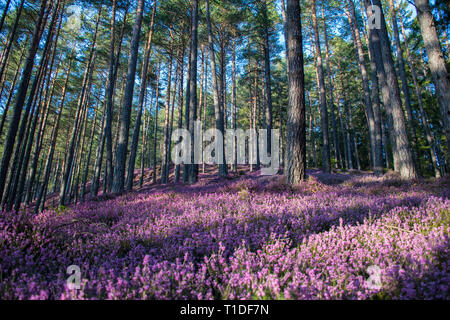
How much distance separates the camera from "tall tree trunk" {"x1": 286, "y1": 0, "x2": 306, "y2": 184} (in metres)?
6.25

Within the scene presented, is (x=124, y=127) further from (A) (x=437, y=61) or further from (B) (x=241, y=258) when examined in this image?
(A) (x=437, y=61)

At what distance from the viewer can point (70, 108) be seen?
82.2ft

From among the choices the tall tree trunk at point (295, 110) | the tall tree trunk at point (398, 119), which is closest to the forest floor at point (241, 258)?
the tall tree trunk at point (295, 110)

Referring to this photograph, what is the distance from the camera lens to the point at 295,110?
6.38 metres

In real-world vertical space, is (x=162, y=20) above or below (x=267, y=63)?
above

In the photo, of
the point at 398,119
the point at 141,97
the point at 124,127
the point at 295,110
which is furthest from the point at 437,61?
the point at 141,97

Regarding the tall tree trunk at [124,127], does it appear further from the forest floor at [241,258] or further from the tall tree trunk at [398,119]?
the tall tree trunk at [398,119]

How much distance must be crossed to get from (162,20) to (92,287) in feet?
58.9

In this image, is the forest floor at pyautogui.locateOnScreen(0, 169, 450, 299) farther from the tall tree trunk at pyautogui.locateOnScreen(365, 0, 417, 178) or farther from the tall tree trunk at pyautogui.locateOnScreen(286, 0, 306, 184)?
the tall tree trunk at pyautogui.locateOnScreen(365, 0, 417, 178)

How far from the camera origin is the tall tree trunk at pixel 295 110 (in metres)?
6.25

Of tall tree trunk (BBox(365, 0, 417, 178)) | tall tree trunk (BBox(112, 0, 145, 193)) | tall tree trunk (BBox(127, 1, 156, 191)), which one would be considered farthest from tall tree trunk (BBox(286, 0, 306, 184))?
tall tree trunk (BBox(127, 1, 156, 191))

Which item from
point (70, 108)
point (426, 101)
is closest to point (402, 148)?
point (426, 101)

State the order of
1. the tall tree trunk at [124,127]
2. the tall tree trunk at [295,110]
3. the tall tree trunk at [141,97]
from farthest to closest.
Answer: the tall tree trunk at [141,97], the tall tree trunk at [124,127], the tall tree trunk at [295,110]
